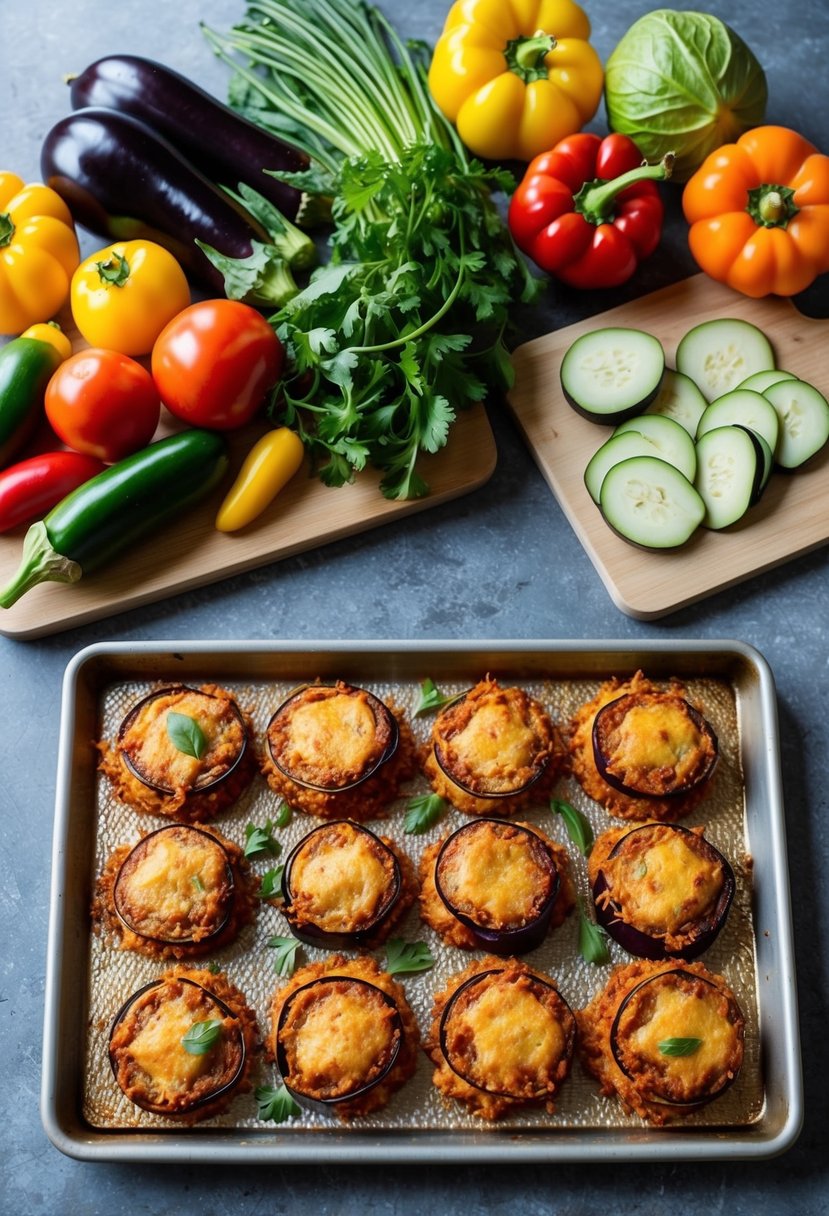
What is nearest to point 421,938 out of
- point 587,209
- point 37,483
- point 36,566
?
point 36,566

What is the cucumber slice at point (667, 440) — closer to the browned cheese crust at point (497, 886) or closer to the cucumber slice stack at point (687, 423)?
the cucumber slice stack at point (687, 423)

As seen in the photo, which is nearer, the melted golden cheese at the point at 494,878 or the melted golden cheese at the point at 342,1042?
the melted golden cheese at the point at 342,1042

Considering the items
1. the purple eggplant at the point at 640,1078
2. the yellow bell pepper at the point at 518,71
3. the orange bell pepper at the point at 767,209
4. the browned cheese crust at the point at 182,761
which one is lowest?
the purple eggplant at the point at 640,1078

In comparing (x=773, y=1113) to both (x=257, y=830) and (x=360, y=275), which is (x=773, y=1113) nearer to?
(x=257, y=830)

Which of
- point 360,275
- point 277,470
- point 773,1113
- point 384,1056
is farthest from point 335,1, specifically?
point 773,1113

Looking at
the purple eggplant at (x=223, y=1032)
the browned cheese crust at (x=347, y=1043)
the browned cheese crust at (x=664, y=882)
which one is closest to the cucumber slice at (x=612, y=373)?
the browned cheese crust at (x=664, y=882)

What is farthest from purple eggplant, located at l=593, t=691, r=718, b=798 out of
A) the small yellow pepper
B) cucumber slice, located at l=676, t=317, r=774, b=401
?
the small yellow pepper

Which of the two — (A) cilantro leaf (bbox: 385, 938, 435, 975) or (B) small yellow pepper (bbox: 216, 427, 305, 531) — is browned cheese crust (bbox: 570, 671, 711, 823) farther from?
(B) small yellow pepper (bbox: 216, 427, 305, 531)
